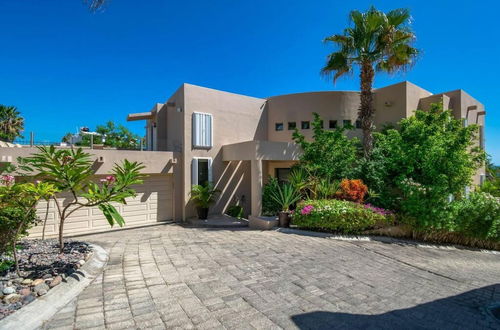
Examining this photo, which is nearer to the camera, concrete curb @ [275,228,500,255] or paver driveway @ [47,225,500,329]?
paver driveway @ [47,225,500,329]

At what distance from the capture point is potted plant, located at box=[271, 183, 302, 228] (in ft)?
32.7

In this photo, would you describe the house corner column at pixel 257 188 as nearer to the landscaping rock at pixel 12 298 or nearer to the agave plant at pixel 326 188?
the agave plant at pixel 326 188

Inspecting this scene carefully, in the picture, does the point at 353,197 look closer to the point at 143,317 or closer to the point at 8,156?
the point at 143,317

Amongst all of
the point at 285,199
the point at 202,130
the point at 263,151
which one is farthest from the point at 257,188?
the point at 202,130

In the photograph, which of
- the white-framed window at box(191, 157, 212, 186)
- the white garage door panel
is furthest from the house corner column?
the white garage door panel

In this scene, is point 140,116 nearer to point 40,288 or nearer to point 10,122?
point 40,288

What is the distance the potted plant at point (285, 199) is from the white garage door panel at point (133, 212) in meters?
5.45

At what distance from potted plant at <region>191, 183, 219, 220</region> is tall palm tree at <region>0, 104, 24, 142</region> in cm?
2627

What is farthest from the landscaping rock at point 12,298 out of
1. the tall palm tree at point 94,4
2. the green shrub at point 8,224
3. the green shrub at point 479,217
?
the green shrub at point 479,217

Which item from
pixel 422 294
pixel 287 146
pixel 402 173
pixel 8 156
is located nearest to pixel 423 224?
pixel 402 173

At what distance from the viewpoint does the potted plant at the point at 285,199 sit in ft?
32.7

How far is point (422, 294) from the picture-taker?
15.1 ft

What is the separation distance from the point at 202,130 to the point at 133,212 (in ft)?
16.7

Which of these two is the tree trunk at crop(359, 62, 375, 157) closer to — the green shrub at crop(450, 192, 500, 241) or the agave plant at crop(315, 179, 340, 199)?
the agave plant at crop(315, 179, 340, 199)
